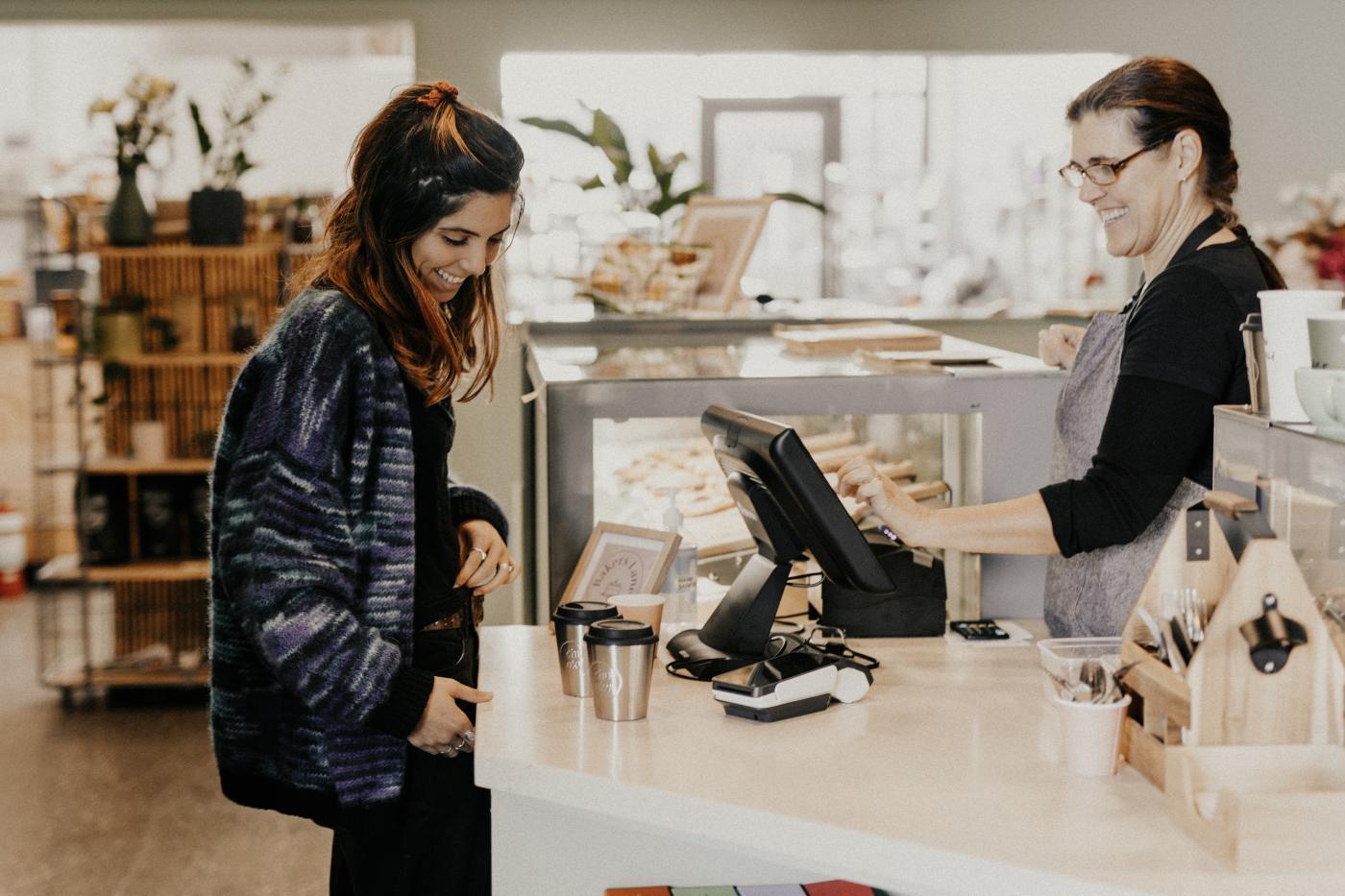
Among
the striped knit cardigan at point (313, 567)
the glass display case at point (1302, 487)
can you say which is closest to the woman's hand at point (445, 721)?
the striped knit cardigan at point (313, 567)

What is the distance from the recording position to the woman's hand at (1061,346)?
2.42m

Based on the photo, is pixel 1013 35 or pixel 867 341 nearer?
pixel 867 341

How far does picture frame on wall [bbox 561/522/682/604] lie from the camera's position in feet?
7.20

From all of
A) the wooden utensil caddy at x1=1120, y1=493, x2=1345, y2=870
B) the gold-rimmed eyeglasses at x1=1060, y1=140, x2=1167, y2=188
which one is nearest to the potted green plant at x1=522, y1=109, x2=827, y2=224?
the gold-rimmed eyeglasses at x1=1060, y1=140, x2=1167, y2=188

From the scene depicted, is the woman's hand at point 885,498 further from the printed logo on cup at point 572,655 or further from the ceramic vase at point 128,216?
the ceramic vase at point 128,216

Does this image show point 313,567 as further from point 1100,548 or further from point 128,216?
point 128,216

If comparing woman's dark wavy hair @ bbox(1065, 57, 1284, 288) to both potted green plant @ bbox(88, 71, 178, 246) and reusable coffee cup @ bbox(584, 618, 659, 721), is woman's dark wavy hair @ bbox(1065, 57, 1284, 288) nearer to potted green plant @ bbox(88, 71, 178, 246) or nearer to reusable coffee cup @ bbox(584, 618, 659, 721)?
reusable coffee cup @ bbox(584, 618, 659, 721)

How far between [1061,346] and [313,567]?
4.57 feet

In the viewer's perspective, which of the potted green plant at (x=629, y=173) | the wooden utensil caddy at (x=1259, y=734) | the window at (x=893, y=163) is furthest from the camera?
the window at (x=893, y=163)

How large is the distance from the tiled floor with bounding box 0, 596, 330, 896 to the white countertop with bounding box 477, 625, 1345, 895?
2233mm

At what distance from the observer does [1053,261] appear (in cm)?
882

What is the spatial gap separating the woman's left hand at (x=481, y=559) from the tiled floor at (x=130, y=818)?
6.39 feet

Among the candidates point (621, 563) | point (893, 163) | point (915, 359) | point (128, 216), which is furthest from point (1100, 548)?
point (893, 163)

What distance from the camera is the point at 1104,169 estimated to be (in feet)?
A: 6.74
